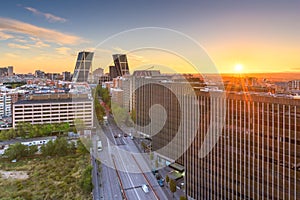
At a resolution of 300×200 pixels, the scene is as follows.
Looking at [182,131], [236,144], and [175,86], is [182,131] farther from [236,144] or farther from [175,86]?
[236,144]

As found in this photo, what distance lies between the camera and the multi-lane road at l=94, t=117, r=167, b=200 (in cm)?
643

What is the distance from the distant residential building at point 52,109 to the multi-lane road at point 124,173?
117 inches

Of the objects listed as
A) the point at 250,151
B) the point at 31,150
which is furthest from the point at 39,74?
the point at 250,151

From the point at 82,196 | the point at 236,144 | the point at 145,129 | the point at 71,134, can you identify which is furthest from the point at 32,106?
the point at 236,144

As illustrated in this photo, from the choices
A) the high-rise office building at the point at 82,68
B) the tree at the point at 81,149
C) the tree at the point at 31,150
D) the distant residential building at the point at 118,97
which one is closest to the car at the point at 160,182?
the tree at the point at 81,149

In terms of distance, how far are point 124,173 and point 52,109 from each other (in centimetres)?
764

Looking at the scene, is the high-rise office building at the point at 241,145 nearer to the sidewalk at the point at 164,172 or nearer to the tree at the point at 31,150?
the sidewalk at the point at 164,172

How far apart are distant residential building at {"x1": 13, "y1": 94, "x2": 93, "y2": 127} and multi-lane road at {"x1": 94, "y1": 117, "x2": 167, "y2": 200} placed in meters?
2.96

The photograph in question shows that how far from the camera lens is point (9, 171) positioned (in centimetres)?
792

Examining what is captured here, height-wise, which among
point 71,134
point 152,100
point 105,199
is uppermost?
point 152,100

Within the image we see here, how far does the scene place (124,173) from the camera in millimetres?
7695

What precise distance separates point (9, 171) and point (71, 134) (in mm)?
4303

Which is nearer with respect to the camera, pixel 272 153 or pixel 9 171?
pixel 272 153

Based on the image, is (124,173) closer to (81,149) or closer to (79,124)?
(81,149)
